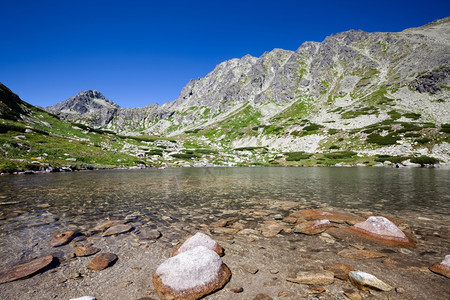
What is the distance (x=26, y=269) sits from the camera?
592 centimetres

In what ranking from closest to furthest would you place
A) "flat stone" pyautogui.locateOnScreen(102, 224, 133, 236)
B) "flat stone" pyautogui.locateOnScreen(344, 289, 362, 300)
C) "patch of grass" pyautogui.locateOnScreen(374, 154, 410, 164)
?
"flat stone" pyautogui.locateOnScreen(344, 289, 362, 300) < "flat stone" pyautogui.locateOnScreen(102, 224, 133, 236) < "patch of grass" pyautogui.locateOnScreen(374, 154, 410, 164)

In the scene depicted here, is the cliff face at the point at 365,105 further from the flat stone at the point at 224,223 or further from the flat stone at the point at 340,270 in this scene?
the flat stone at the point at 340,270

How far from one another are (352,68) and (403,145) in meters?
156

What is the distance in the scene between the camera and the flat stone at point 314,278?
544 cm

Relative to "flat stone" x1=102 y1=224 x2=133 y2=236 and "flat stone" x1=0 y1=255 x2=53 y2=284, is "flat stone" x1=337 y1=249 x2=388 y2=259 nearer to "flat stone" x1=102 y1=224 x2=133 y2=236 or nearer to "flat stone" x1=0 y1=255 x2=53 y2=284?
"flat stone" x1=102 y1=224 x2=133 y2=236

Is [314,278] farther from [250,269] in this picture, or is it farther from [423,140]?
[423,140]

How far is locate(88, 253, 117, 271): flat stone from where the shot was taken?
622cm

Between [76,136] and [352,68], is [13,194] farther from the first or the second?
[352,68]

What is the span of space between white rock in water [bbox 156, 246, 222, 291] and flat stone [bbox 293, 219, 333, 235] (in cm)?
500

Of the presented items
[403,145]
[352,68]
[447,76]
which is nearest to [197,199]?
[403,145]

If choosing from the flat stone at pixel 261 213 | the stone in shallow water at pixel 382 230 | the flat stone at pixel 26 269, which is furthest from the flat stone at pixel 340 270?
the flat stone at pixel 26 269

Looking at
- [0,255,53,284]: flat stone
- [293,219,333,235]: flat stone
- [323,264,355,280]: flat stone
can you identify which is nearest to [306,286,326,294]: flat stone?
[323,264,355,280]: flat stone

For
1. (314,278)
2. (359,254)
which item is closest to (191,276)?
(314,278)

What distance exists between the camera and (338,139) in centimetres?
8744
